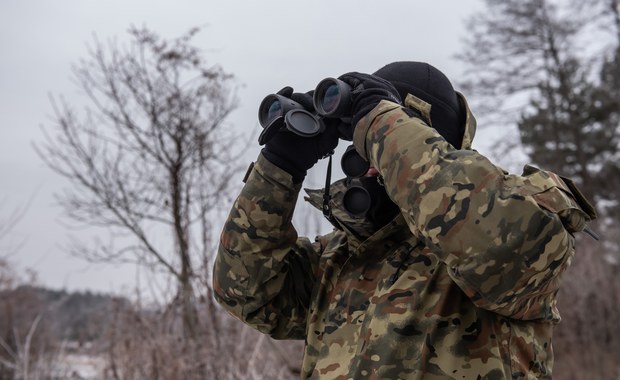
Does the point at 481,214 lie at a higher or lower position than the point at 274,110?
lower

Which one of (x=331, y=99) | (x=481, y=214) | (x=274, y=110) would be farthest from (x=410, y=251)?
(x=274, y=110)

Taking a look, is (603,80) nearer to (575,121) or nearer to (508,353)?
(575,121)

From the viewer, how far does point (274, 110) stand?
69.1 inches

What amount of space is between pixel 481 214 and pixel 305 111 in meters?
0.56

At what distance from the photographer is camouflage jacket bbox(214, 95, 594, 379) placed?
134 centimetres

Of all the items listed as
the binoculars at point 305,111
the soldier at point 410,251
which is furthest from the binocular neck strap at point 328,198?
the binoculars at point 305,111

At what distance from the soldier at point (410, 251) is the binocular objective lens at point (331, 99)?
0.15 feet

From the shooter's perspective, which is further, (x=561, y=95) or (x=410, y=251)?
(x=561, y=95)

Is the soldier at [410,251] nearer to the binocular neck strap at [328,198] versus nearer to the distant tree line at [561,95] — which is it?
the binocular neck strap at [328,198]

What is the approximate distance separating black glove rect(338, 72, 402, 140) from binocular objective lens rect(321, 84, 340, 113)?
42mm

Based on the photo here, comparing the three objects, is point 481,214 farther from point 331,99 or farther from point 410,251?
point 331,99

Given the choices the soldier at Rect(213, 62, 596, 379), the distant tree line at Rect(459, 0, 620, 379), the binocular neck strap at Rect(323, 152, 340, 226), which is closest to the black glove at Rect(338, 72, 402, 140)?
the soldier at Rect(213, 62, 596, 379)

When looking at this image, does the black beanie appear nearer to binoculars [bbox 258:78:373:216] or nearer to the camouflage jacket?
the camouflage jacket

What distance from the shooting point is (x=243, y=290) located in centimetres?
182
